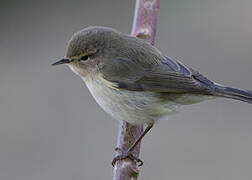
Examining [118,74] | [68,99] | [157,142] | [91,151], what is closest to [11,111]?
[68,99]

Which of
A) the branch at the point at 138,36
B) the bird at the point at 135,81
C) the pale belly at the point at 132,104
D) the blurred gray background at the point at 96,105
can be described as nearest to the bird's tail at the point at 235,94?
the bird at the point at 135,81

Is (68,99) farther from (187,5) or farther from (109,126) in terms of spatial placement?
(187,5)

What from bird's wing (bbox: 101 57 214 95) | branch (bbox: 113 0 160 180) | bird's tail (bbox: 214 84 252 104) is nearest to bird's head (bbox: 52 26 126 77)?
bird's wing (bbox: 101 57 214 95)

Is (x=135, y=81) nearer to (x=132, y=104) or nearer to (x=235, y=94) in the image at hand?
(x=132, y=104)

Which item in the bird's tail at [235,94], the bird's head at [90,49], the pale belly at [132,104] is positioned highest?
the bird's head at [90,49]

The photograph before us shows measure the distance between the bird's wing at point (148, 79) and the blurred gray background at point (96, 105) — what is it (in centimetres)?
335

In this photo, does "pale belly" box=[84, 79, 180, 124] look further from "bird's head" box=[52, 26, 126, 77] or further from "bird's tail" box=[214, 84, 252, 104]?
"bird's tail" box=[214, 84, 252, 104]

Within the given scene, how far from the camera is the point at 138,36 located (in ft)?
14.5

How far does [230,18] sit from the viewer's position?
994cm

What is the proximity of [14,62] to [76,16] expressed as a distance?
2.01 meters

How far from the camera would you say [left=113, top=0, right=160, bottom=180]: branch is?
11.7 ft

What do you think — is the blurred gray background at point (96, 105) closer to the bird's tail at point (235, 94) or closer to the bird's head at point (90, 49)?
the bird's tail at point (235, 94)

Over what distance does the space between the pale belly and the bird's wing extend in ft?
0.19

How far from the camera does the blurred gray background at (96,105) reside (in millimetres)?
7398
